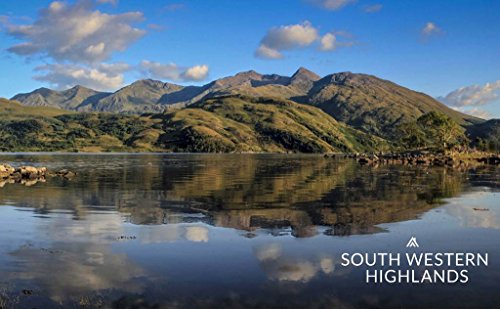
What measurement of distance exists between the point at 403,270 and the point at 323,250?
532 cm

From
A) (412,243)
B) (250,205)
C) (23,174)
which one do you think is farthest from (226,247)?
(23,174)

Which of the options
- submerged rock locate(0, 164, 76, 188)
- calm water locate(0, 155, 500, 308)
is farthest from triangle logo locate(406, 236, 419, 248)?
submerged rock locate(0, 164, 76, 188)

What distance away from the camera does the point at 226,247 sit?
2809 centimetres

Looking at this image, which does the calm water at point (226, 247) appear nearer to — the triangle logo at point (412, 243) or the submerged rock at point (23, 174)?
the triangle logo at point (412, 243)

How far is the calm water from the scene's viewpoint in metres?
19.0

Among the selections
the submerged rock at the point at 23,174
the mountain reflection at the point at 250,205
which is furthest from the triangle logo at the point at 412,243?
the submerged rock at the point at 23,174

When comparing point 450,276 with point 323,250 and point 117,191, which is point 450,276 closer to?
point 323,250

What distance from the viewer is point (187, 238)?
101ft

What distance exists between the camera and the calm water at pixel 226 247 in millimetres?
18969

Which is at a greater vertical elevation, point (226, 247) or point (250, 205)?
point (250, 205)

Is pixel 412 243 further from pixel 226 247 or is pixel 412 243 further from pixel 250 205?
pixel 250 205

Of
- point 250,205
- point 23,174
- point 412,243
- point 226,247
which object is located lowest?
point 226,247

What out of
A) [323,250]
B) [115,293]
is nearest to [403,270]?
[323,250]

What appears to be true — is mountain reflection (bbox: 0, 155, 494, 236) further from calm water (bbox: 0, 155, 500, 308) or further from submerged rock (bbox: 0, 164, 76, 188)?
submerged rock (bbox: 0, 164, 76, 188)
